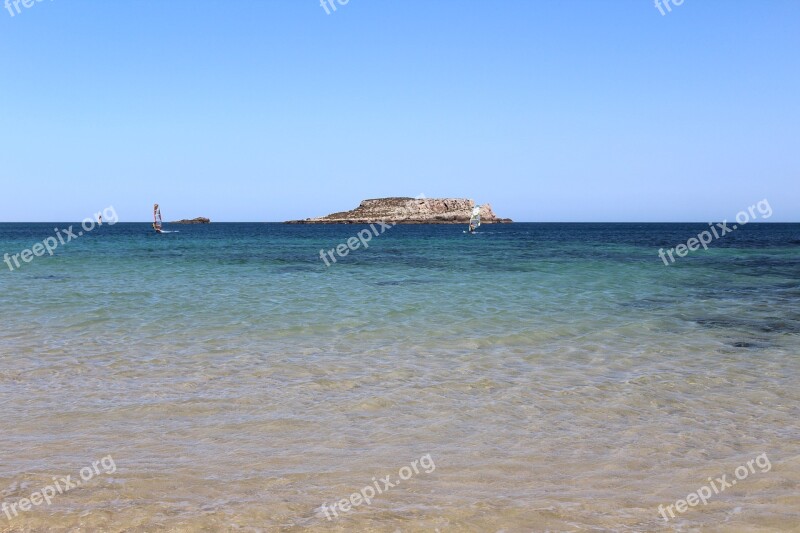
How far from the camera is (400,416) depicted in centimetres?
759

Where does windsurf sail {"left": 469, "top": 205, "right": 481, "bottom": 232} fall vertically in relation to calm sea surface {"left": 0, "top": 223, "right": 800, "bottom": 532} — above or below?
above

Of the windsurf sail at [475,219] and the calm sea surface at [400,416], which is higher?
the windsurf sail at [475,219]

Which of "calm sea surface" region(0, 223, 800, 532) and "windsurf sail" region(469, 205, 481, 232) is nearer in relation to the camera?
"calm sea surface" region(0, 223, 800, 532)

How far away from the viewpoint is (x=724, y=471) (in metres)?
5.86

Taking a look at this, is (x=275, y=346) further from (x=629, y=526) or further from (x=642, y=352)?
(x=629, y=526)

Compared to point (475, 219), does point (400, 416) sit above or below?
below

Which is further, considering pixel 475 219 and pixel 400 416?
pixel 475 219

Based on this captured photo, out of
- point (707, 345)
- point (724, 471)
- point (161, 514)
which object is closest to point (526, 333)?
point (707, 345)

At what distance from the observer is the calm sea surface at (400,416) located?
5023mm

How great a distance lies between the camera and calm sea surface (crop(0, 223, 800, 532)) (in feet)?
16.5

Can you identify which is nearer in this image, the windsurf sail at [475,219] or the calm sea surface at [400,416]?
the calm sea surface at [400,416]

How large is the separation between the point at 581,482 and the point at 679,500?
86 centimetres

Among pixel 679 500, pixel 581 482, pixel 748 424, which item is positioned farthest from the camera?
pixel 748 424

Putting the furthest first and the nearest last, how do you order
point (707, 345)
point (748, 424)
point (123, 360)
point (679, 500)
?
point (707, 345) < point (123, 360) < point (748, 424) < point (679, 500)
